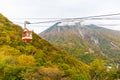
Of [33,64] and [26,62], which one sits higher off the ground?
[26,62]

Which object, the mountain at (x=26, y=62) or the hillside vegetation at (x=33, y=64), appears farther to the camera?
the hillside vegetation at (x=33, y=64)

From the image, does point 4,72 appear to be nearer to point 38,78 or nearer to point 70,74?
point 38,78

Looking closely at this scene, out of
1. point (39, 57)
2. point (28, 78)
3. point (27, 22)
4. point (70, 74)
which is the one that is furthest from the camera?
point (39, 57)

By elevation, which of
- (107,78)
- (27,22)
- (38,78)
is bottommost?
(107,78)

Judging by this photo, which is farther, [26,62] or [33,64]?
[33,64]

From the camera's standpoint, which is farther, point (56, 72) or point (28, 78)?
→ point (56, 72)

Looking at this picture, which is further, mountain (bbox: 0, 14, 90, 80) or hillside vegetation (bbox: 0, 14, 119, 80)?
hillside vegetation (bbox: 0, 14, 119, 80)

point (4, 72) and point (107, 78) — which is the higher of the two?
point (4, 72)

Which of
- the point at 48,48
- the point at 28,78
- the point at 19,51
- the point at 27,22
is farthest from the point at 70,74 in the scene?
the point at 27,22

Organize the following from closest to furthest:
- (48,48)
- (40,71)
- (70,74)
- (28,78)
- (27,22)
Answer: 1. (27,22)
2. (28,78)
3. (40,71)
4. (70,74)
5. (48,48)

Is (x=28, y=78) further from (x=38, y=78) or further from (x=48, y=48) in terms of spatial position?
(x=48, y=48)
